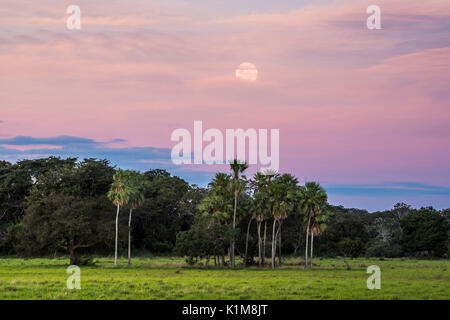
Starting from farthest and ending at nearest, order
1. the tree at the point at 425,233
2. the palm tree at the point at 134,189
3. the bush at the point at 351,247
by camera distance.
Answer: the tree at the point at 425,233 < the bush at the point at 351,247 < the palm tree at the point at 134,189

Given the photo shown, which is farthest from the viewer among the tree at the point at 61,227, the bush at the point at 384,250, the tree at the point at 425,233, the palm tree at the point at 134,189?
the bush at the point at 384,250

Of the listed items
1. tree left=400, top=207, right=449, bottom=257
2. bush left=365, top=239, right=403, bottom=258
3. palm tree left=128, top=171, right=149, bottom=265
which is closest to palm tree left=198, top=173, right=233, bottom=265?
palm tree left=128, top=171, right=149, bottom=265

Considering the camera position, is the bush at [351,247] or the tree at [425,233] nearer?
the bush at [351,247]

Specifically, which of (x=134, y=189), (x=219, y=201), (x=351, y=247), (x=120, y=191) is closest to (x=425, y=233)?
(x=351, y=247)

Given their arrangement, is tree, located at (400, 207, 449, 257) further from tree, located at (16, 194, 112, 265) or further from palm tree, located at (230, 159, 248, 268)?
tree, located at (16, 194, 112, 265)

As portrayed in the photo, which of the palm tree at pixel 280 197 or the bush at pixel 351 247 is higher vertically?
the palm tree at pixel 280 197

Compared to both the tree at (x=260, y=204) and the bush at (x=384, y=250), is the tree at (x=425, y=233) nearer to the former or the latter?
the bush at (x=384, y=250)

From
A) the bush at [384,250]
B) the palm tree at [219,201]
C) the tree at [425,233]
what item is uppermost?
the palm tree at [219,201]

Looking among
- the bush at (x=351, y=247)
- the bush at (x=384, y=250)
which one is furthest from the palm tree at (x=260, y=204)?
the bush at (x=384, y=250)

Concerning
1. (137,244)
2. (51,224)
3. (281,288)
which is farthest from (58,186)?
(281,288)

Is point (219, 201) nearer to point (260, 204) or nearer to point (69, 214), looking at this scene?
point (260, 204)

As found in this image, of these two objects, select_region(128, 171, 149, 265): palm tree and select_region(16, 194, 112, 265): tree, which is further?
select_region(128, 171, 149, 265): palm tree
